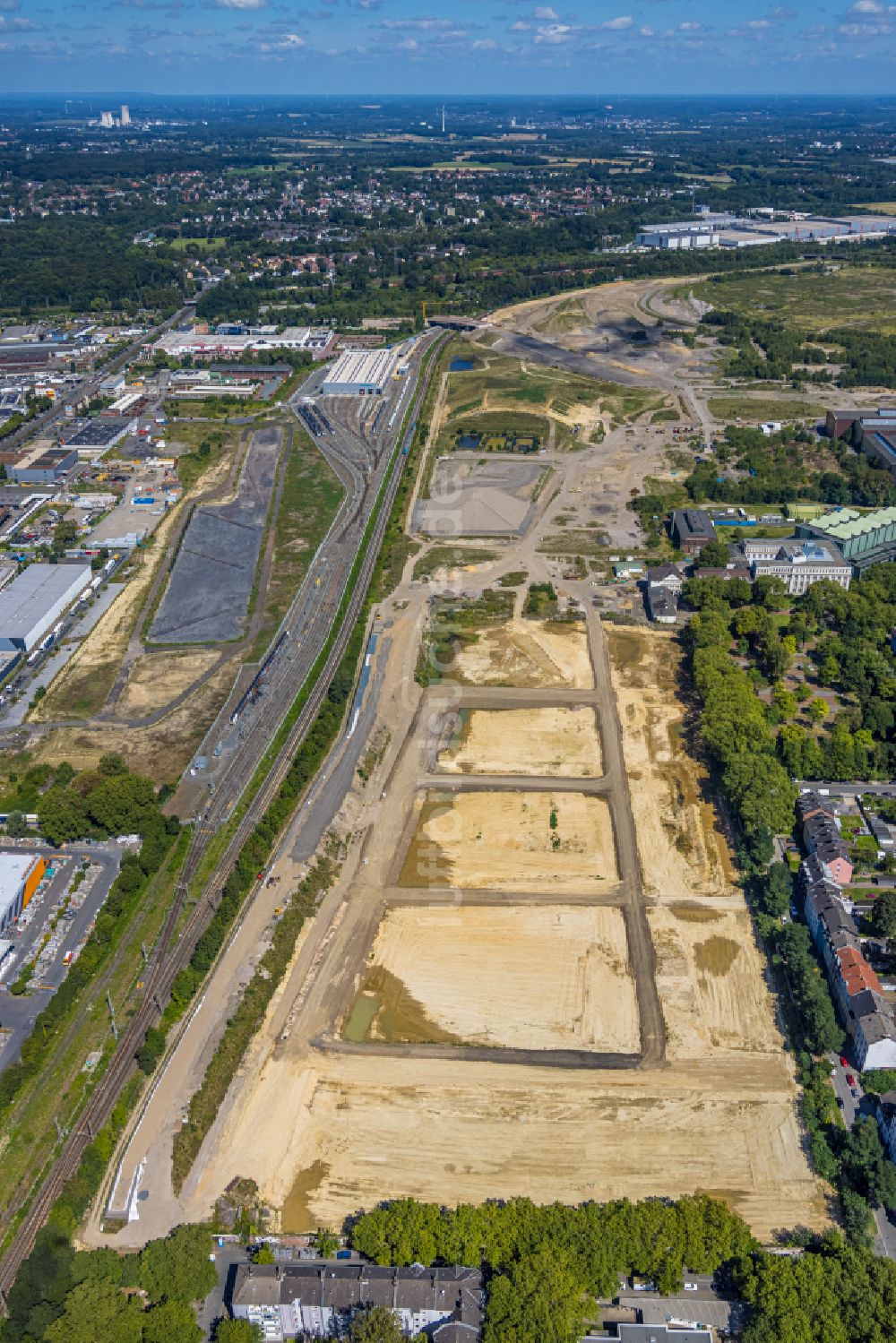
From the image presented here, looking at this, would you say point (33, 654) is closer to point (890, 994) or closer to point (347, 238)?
point (890, 994)

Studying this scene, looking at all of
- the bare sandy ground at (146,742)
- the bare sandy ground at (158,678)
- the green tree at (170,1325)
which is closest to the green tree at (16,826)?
the bare sandy ground at (146,742)

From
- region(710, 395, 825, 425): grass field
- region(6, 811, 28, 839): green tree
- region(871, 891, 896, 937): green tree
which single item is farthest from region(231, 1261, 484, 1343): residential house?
region(710, 395, 825, 425): grass field

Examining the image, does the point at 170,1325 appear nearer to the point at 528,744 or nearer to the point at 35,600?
the point at 528,744

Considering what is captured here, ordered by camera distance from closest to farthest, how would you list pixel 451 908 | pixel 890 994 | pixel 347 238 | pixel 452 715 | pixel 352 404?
pixel 890 994
pixel 451 908
pixel 452 715
pixel 352 404
pixel 347 238

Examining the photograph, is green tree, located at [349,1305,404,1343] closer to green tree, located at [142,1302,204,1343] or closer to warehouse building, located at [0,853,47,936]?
green tree, located at [142,1302,204,1343]

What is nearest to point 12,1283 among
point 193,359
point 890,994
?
point 890,994
